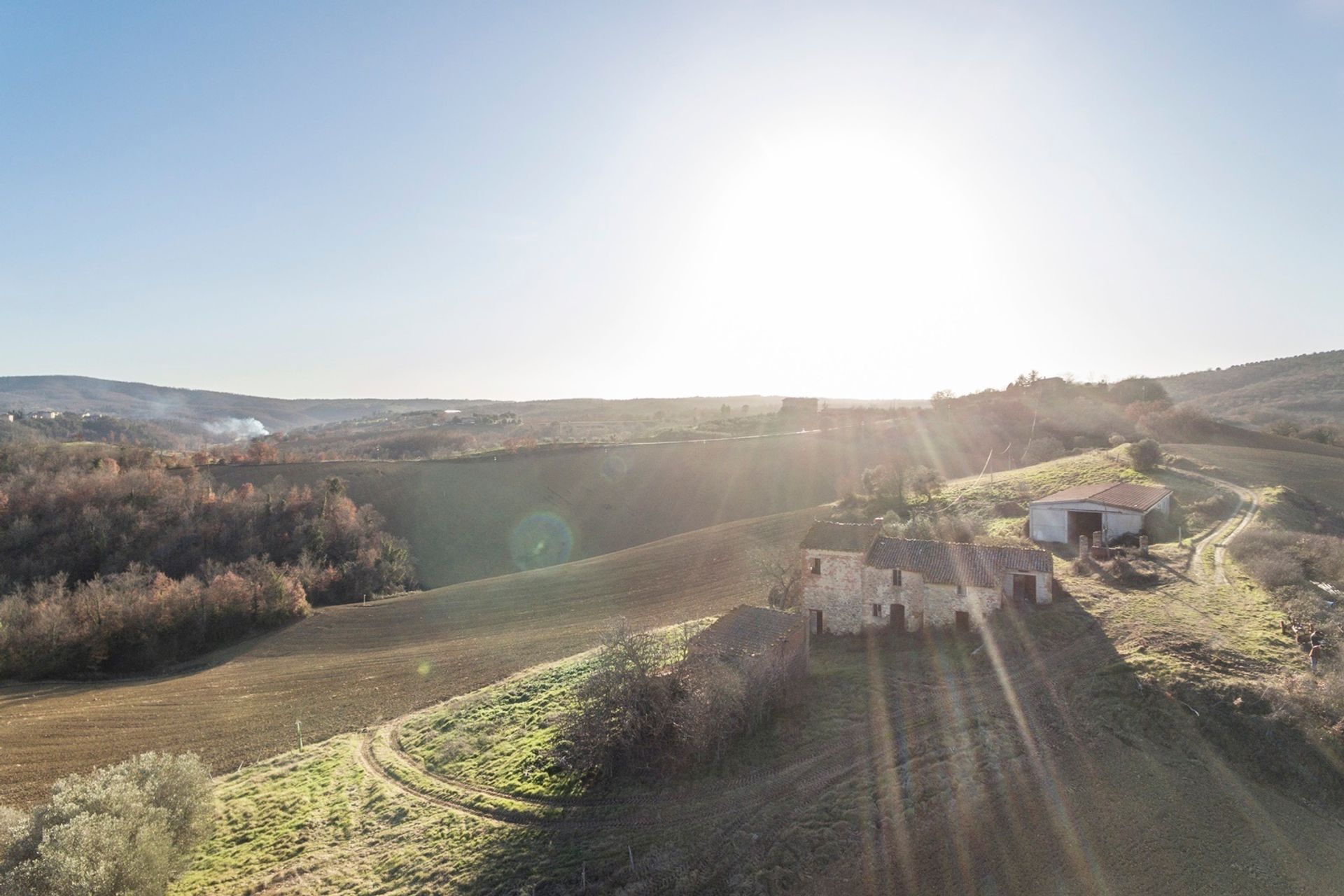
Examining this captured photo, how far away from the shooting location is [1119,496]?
3325cm

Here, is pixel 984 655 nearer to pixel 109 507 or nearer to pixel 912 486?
pixel 912 486

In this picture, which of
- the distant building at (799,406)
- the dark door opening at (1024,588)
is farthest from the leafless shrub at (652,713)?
the distant building at (799,406)

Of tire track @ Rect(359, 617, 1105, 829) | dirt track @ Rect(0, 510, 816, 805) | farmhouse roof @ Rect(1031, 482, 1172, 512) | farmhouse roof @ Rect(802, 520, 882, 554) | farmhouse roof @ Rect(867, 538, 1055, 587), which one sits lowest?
dirt track @ Rect(0, 510, 816, 805)

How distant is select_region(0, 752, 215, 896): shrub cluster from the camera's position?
12023mm

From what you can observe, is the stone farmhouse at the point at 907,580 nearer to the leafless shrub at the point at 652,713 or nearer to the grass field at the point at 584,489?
the leafless shrub at the point at 652,713

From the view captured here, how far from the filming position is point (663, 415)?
198m

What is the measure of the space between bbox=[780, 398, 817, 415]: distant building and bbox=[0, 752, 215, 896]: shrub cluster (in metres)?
103

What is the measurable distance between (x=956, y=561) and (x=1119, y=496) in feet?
48.9

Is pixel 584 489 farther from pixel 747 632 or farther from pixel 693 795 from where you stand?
pixel 693 795

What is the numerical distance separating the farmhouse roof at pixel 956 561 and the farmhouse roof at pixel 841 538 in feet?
1.77

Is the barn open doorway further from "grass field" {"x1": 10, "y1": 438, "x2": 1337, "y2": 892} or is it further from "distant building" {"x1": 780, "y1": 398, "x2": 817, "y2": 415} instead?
"distant building" {"x1": 780, "y1": 398, "x2": 817, "y2": 415}

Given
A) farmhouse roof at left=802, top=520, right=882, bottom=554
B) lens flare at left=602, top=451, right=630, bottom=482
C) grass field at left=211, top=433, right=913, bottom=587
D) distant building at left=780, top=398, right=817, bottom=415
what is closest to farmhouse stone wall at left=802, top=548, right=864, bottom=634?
farmhouse roof at left=802, top=520, right=882, bottom=554

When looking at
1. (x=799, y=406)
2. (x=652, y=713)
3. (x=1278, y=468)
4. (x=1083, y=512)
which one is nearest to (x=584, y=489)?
(x=1083, y=512)

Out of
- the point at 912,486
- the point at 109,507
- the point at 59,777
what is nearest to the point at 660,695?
the point at 59,777
